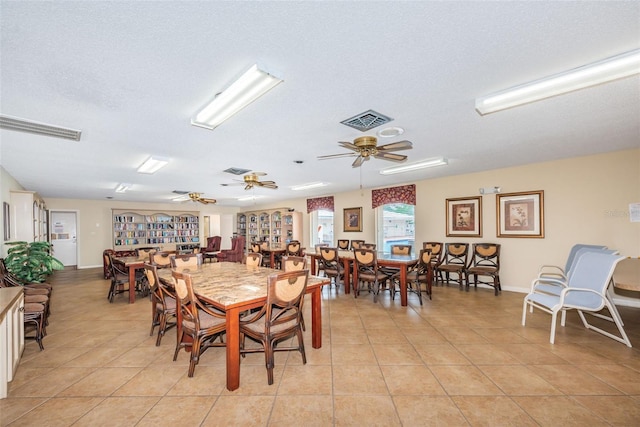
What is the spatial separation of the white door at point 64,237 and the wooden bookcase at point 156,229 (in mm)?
1114

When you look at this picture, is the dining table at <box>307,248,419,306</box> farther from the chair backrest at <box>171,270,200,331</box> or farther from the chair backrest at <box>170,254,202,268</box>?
the chair backrest at <box>171,270,200,331</box>

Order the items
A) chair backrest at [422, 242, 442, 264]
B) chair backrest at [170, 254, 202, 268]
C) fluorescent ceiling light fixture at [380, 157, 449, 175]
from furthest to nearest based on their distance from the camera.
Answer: chair backrest at [422, 242, 442, 264] → fluorescent ceiling light fixture at [380, 157, 449, 175] → chair backrest at [170, 254, 202, 268]

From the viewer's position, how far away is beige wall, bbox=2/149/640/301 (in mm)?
4117

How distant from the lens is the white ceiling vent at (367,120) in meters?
2.61

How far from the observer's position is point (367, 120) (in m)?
2.72

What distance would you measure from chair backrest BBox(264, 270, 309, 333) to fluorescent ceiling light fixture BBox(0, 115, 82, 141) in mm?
2735

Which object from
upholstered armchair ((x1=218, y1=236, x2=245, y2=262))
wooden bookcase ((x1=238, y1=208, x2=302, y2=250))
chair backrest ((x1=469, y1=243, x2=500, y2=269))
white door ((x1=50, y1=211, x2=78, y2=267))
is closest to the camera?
chair backrest ((x1=469, y1=243, x2=500, y2=269))

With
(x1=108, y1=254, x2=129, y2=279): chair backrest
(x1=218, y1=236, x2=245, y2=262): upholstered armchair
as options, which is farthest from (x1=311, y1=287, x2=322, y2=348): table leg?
(x1=218, y1=236, x2=245, y2=262): upholstered armchair

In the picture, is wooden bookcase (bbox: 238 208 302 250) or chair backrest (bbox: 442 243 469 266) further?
wooden bookcase (bbox: 238 208 302 250)

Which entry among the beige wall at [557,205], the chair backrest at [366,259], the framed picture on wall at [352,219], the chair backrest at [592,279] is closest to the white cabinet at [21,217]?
the beige wall at [557,205]

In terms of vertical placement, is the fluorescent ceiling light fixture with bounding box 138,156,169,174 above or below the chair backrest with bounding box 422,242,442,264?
above

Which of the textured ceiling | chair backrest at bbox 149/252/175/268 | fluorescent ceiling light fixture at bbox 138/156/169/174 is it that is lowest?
chair backrest at bbox 149/252/175/268

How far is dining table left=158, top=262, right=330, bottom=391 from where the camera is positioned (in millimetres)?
2117

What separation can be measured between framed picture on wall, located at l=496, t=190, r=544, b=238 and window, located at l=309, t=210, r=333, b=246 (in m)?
4.97
